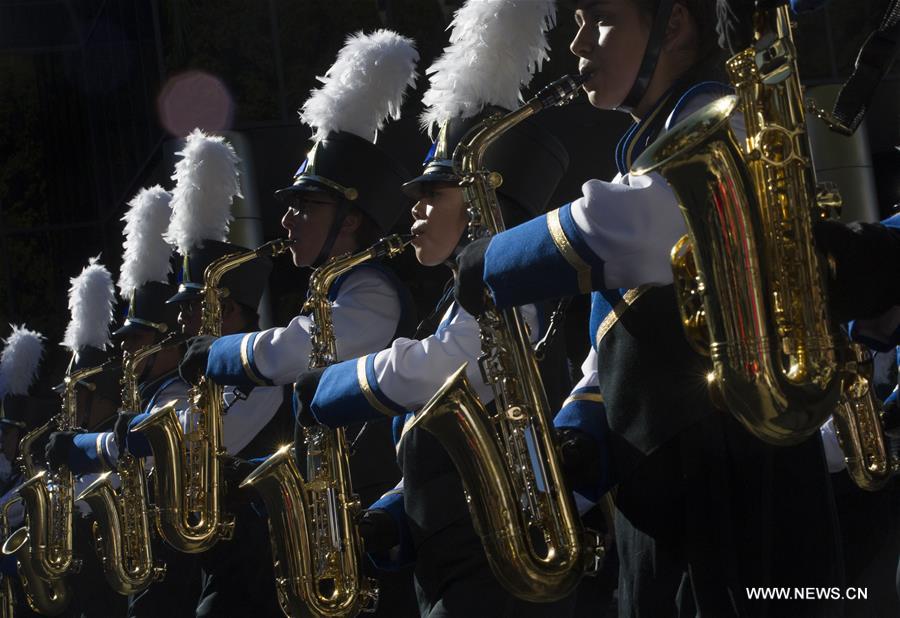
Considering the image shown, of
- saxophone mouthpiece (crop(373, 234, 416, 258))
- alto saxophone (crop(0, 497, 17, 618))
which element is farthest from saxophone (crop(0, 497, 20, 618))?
saxophone mouthpiece (crop(373, 234, 416, 258))

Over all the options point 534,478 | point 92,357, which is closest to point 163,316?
point 92,357

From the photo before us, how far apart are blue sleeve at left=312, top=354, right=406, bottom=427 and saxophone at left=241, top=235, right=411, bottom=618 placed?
1.33 ft

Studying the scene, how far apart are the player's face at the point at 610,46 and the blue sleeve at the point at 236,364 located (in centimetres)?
233

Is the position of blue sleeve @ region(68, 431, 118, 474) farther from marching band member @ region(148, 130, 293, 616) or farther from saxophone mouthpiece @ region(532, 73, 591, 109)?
saxophone mouthpiece @ region(532, 73, 591, 109)

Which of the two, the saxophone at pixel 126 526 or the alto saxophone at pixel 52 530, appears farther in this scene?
the alto saxophone at pixel 52 530

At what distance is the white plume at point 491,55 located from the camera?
14.3 feet

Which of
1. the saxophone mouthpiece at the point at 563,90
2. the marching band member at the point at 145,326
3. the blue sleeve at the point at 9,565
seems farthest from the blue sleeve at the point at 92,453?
the saxophone mouthpiece at the point at 563,90

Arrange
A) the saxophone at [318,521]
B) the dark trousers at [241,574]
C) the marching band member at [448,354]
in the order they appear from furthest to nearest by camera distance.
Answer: the dark trousers at [241,574] → the saxophone at [318,521] → the marching band member at [448,354]

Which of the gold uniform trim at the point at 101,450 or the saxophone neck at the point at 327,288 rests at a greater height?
the gold uniform trim at the point at 101,450

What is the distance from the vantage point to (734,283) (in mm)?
2322

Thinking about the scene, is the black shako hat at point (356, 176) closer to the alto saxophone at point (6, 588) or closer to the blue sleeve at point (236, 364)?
the blue sleeve at point (236, 364)

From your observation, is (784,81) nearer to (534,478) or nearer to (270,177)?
(534,478)

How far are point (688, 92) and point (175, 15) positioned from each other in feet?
33.5

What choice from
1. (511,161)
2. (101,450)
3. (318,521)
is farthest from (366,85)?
(101,450)
